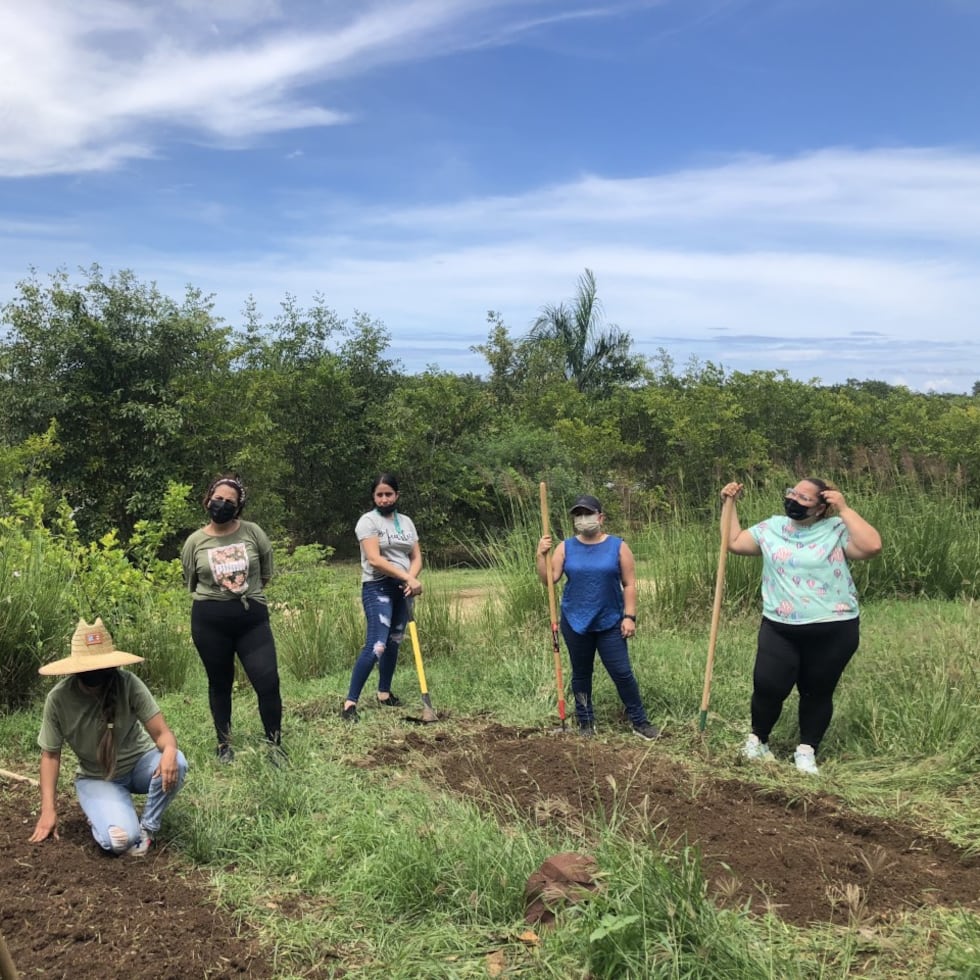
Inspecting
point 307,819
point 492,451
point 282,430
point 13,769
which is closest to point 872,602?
point 307,819

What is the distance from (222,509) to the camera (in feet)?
16.3

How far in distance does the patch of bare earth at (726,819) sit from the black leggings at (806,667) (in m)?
0.57

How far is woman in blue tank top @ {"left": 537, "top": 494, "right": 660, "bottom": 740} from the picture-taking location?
5438 mm

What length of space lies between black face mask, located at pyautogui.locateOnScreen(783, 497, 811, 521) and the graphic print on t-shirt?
3.02 m

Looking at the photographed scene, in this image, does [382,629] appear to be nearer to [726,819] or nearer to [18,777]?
[18,777]

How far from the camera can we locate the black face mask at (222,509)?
4957 millimetres

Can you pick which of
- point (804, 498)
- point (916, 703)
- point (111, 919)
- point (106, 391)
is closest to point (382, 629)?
point (804, 498)

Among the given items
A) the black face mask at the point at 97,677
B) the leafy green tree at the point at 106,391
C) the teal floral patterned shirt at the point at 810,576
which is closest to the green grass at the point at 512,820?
the black face mask at the point at 97,677

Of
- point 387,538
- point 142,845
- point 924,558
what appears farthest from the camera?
point 924,558

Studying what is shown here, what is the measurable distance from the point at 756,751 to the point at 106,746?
341cm

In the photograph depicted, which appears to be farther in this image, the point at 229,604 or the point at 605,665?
the point at 605,665

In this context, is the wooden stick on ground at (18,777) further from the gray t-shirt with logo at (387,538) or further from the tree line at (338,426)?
the tree line at (338,426)

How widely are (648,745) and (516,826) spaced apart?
1.80m

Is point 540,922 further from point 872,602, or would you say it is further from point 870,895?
point 872,602
